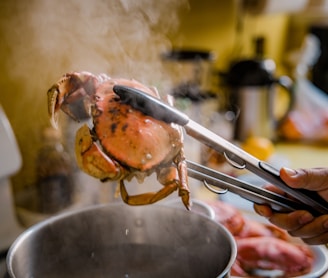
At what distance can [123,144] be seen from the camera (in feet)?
1.64

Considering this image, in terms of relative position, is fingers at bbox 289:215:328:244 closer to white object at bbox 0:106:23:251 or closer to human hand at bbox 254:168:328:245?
human hand at bbox 254:168:328:245

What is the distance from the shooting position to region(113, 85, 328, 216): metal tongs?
20.0 inches

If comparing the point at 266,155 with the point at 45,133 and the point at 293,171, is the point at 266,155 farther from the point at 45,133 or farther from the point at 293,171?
the point at 293,171

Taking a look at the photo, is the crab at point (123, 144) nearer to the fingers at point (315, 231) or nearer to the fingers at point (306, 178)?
the fingers at point (306, 178)

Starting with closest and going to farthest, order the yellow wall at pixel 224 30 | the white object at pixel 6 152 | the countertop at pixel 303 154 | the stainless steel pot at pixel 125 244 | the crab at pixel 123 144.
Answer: the crab at pixel 123 144 < the stainless steel pot at pixel 125 244 < the white object at pixel 6 152 < the countertop at pixel 303 154 < the yellow wall at pixel 224 30

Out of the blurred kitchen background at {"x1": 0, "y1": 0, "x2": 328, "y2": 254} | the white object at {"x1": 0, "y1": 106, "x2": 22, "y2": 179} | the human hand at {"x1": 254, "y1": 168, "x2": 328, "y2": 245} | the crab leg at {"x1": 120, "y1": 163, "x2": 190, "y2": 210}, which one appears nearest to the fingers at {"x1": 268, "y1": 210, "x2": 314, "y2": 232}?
the human hand at {"x1": 254, "y1": 168, "x2": 328, "y2": 245}

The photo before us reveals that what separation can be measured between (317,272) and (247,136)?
1.00 m

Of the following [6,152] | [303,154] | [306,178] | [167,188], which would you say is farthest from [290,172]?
[303,154]

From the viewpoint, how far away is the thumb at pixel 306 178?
65 centimetres

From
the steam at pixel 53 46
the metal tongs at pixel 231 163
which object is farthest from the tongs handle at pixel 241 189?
the steam at pixel 53 46

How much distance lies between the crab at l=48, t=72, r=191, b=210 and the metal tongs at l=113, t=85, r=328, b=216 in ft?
0.05

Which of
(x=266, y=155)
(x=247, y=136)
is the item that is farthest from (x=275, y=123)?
(x=266, y=155)

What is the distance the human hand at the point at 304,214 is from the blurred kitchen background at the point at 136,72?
443mm

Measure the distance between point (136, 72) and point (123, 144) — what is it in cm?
86
